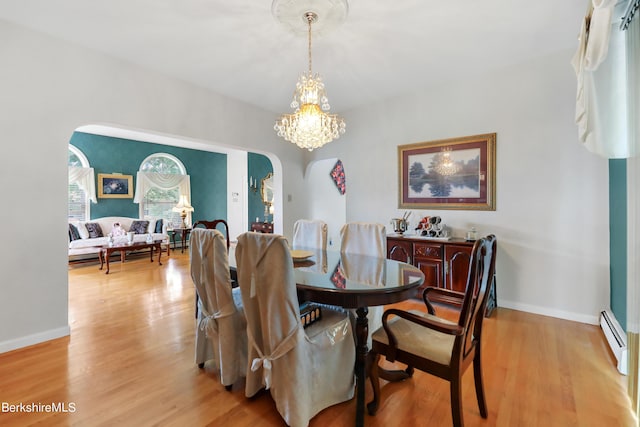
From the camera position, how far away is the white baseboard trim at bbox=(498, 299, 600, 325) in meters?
2.80

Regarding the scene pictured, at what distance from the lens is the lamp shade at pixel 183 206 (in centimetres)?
754

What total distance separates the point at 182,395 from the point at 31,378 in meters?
1.12

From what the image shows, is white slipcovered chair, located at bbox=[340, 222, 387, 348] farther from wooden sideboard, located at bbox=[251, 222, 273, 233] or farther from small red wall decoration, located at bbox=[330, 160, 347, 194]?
wooden sideboard, located at bbox=[251, 222, 273, 233]

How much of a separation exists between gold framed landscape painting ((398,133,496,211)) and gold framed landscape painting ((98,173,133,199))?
6327mm

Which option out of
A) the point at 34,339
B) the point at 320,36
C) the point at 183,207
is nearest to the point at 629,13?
the point at 320,36

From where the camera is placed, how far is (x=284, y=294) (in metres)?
1.46

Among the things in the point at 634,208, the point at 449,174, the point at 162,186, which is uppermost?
the point at 162,186

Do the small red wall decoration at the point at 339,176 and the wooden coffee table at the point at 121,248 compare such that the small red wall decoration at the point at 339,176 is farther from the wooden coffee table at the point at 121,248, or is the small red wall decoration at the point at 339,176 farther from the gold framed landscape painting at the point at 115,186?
the gold framed landscape painting at the point at 115,186

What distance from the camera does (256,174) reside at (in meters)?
7.70

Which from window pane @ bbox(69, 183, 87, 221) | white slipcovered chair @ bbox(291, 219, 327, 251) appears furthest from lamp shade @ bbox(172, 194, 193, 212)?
white slipcovered chair @ bbox(291, 219, 327, 251)

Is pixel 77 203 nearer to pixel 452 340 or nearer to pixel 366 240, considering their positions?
pixel 366 240

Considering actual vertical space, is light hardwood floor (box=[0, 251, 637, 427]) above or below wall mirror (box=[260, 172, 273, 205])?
below

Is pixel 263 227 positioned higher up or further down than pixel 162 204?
further down

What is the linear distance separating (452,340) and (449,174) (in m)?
2.51
